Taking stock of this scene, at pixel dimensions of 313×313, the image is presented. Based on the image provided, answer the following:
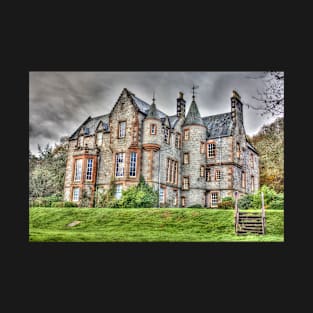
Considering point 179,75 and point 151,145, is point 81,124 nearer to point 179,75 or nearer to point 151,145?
point 151,145

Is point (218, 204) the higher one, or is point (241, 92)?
point (241, 92)

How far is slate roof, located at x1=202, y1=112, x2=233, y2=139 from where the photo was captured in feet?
51.7

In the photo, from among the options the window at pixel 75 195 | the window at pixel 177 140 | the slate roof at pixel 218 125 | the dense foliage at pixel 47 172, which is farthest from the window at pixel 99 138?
the slate roof at pixel 218 125

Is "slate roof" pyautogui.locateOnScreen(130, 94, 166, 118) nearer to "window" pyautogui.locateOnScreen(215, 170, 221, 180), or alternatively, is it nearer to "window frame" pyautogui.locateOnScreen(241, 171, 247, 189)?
"window" pyautogui.locateOnScreen(215, 170, 221, 180)

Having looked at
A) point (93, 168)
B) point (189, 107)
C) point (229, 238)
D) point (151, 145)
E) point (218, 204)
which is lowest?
point (229, 238)

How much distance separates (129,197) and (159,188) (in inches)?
55.9

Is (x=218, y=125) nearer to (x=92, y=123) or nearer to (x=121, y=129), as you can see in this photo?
(x=121, y=129)

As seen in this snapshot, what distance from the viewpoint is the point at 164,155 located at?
1529 cm

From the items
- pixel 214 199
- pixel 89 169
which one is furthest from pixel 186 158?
pixel 89 169

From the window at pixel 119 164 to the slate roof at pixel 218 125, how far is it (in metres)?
4.17

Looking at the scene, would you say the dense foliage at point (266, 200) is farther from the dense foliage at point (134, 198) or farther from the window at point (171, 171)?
the dense foliage at point (134, 198)

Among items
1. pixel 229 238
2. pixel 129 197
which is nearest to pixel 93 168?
pixel 129 197

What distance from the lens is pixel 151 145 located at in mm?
15008

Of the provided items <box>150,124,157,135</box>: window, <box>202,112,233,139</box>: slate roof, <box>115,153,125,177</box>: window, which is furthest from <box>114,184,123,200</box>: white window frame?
<box>202,112,233,139</box>: slate roof
